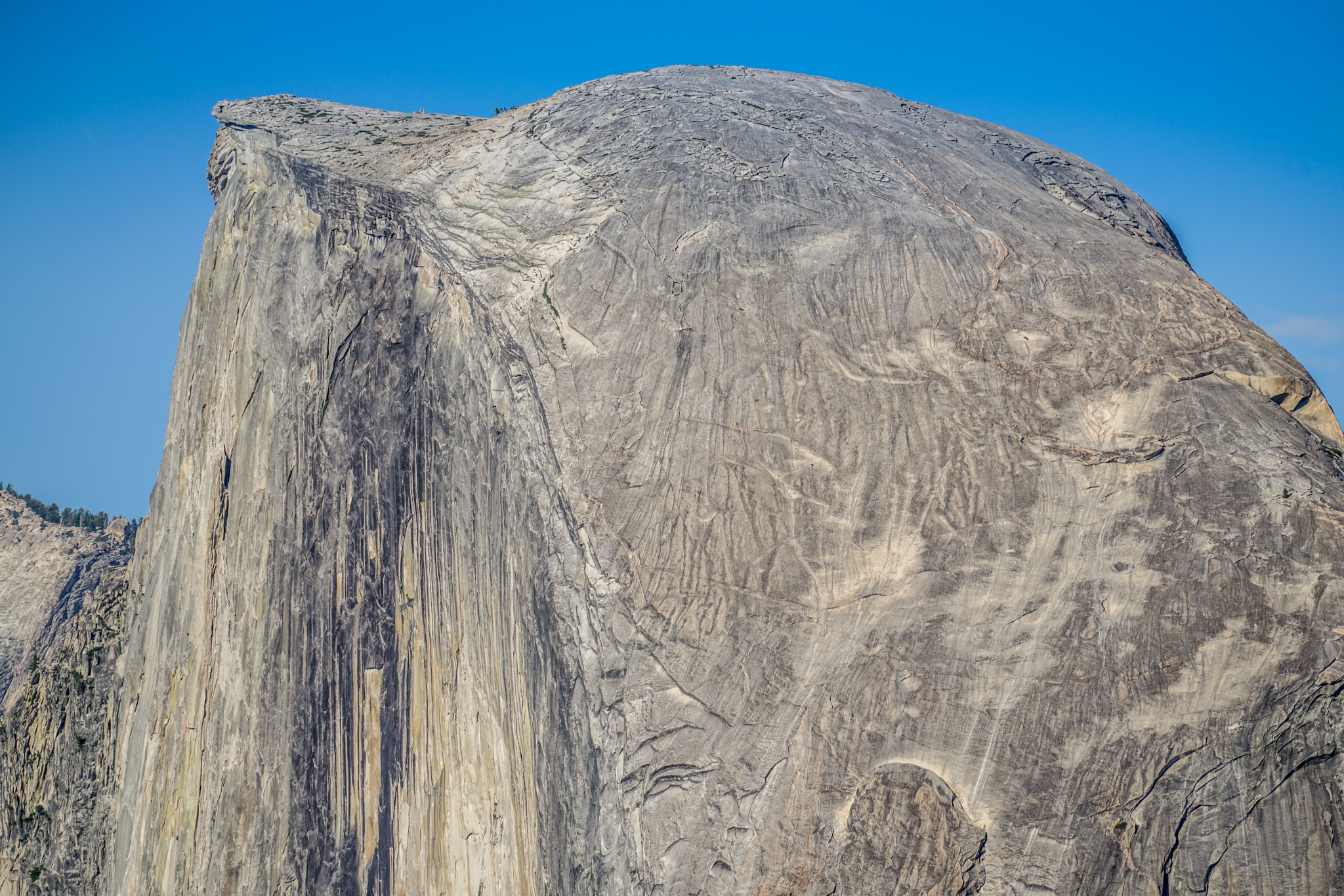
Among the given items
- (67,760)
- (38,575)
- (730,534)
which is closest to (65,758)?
(67,760)

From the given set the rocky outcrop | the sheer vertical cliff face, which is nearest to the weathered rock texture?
the rocky outcrop

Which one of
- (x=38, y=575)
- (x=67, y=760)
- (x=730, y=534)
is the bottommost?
(x=730, y=534)

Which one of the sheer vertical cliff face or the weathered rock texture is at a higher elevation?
the weathered rock texture

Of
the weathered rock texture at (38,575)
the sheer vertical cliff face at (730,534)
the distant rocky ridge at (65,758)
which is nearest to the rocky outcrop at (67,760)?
the distant rocky ridge at (65,758)

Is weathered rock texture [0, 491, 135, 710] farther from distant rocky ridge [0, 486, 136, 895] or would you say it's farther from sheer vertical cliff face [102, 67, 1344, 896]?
sheer vertical cliff face [102, 67, 1344, 896]

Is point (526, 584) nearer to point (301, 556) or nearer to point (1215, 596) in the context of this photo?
point (301, 556)

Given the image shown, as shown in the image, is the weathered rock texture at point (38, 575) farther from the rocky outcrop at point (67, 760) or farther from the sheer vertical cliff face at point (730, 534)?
the sheer vertical cliff face at point (730, 534)

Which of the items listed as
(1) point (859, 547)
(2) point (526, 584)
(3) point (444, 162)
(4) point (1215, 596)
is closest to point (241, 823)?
(2) point (526, 584)

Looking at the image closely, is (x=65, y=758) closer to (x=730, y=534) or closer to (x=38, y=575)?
(x=730, y=534)
